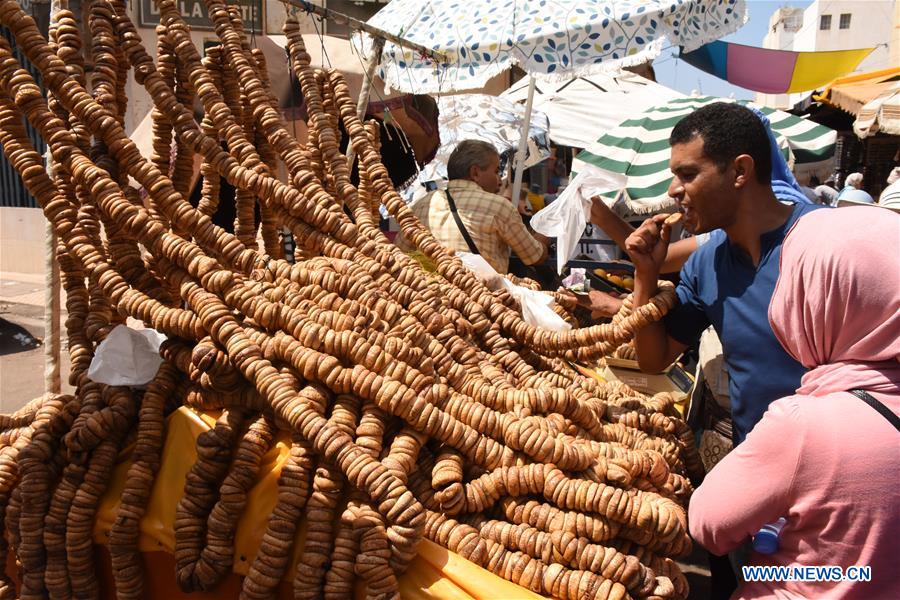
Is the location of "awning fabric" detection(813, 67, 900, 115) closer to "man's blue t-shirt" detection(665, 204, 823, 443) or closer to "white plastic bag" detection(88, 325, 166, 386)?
"man's blue t-shirt" detection(665, 204, 823, 443)

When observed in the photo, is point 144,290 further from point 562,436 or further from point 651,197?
point 651,197

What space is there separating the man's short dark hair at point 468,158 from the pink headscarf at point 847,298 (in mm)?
2355

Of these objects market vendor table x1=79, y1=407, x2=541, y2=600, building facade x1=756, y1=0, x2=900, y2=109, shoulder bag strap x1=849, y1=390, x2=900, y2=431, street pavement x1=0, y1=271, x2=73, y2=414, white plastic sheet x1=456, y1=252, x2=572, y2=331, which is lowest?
street pavement x1=0, y1=271, x2=73, y2=414

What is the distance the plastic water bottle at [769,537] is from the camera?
1.30 m

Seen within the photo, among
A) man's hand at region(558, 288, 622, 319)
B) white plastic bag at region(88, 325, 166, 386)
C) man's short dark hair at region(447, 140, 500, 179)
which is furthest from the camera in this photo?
man's short dark hair at region(447, 140, 500, 179)

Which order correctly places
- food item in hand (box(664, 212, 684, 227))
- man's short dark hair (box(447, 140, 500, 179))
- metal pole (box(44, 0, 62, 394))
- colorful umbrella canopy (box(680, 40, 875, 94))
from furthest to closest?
colorful umbrella canopy (box(680, 40, 875, 94)) < man's short dark hair (box(447, 140, 500, 179)) < metal pole (box(44, 0, 62, 394)) < food item in hand (box(664, 212, 684, 227))

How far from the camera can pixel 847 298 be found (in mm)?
1139

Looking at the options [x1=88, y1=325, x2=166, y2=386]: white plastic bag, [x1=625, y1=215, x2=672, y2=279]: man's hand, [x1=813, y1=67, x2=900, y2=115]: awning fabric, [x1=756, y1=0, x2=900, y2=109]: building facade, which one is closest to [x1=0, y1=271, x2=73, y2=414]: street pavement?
[x1=88, y1=325, x2=166, y2=386]: white plastic bag

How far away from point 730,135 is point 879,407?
74cm

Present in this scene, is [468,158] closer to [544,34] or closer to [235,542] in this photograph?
[544,34]

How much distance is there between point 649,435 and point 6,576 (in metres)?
1.54

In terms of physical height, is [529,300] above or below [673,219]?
below

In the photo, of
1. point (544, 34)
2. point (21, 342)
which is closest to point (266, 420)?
point (544, 34)

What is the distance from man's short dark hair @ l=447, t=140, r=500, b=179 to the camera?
11.5 feet
